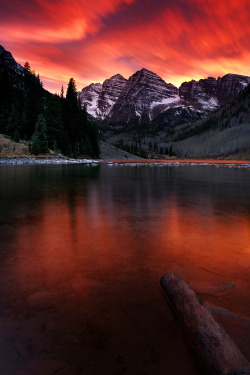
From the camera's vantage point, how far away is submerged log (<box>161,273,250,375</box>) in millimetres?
2988

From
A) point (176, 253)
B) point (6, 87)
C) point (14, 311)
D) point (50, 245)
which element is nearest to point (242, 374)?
point (14, 311)

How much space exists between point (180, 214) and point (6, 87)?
105 meters

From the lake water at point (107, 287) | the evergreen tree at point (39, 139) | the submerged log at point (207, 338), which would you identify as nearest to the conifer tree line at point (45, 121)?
the evergreen tree at point (39, 139)

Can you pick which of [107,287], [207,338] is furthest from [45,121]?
[207,338]

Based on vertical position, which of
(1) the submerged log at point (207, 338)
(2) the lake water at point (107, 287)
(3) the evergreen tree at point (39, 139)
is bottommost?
(2) the lake water at point (107, 287)

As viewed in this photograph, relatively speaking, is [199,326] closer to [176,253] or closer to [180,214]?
[176,253]

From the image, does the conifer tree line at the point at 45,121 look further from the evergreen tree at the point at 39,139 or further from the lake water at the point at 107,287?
the lake water at the point at 107,287

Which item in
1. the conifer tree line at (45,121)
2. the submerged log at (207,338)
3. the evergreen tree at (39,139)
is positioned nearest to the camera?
the submerged log at (207,338)

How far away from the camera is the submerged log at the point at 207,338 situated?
2.99m

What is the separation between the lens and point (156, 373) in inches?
130

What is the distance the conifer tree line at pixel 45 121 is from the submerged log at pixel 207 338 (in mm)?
79007

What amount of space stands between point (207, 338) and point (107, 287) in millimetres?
2515

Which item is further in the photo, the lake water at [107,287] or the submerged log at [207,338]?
the lake water at [107,287]

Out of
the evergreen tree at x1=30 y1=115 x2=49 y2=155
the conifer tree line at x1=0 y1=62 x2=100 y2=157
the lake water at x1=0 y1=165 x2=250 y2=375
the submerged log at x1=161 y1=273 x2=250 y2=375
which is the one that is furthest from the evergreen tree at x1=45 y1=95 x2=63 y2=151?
the submerged log at x1=161 y1=273 x2=250 y2=375
